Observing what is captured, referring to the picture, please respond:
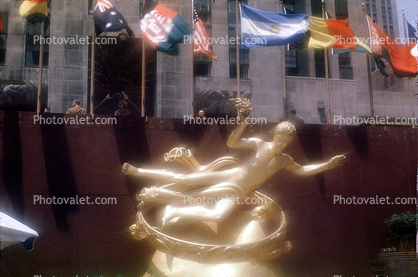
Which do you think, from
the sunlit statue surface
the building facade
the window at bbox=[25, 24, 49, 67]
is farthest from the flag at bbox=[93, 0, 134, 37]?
the window at bbox=[25, 24, 49, 67]

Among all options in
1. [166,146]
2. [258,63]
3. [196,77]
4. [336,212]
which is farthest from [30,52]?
[336,212]

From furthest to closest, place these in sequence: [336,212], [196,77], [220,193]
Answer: [196,77], [336,212], [220,193]

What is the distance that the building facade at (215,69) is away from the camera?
17.6 meters

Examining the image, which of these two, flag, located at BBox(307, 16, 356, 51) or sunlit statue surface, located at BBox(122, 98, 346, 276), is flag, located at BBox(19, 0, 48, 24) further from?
flag, located at BBox(307, 16, 356, 51)

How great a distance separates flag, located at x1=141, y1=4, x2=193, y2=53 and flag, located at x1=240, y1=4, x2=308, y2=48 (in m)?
1.68

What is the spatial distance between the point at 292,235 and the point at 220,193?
2230 mm

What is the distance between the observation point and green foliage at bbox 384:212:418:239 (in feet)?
34.8

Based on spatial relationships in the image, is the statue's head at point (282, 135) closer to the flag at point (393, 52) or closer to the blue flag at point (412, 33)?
the flag at point (393, 52)

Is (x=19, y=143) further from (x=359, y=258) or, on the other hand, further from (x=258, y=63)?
(x=258, y=63)

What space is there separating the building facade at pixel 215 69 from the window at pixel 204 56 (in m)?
0.04

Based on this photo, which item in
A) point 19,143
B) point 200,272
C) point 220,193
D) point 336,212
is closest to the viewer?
point 200,272

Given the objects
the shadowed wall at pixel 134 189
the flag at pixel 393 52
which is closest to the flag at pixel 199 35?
the shadowed wall at pixel 134 189

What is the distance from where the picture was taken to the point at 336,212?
10.7 meters

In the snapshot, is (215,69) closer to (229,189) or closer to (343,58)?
(343,58)
